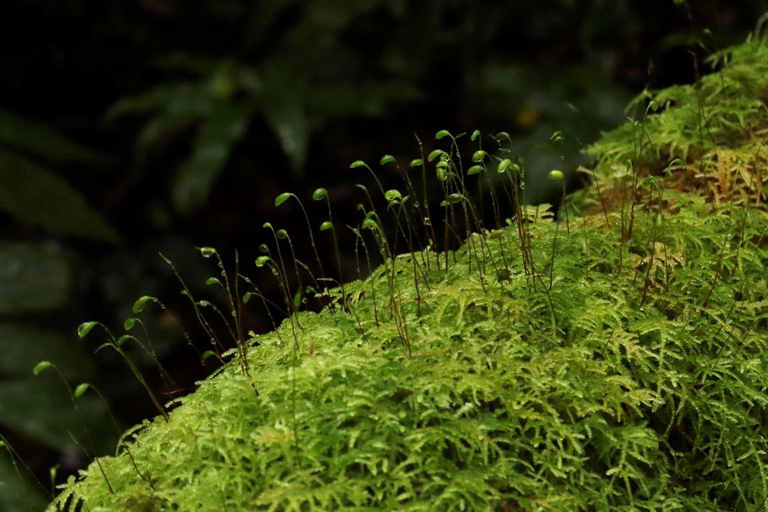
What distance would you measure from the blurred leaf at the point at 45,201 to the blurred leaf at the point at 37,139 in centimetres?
17

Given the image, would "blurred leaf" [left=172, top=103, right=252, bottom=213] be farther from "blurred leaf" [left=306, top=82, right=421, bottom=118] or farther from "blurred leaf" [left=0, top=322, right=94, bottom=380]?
"blurred leaf" [left=0, top=322, right=94, bottom=380]

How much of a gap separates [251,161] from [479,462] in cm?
562

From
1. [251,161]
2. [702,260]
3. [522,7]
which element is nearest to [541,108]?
[522,7]

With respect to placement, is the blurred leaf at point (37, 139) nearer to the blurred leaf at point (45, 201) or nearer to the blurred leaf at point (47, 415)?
the blurred leaf at point (45, 201)

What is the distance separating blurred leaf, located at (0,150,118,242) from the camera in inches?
201

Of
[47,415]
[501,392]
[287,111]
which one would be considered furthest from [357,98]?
[501,392]

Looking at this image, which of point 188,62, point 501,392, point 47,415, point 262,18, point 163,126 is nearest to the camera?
point 501,392

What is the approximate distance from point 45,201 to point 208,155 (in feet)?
4.15

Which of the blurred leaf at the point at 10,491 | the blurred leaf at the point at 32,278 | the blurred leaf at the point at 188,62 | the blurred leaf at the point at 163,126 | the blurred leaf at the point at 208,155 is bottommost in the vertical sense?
the blurred leaf at the point at 10,491

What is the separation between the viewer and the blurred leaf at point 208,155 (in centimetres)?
570

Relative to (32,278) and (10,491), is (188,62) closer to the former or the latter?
(32,278)

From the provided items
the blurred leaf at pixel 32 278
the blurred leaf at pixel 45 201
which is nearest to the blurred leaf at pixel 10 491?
the blurred leaf at pixel 32 278

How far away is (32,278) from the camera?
A: 4609mm

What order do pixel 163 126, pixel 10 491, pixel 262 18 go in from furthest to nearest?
pixel 262 18 → pixel 163 126 → pixel 10 491
